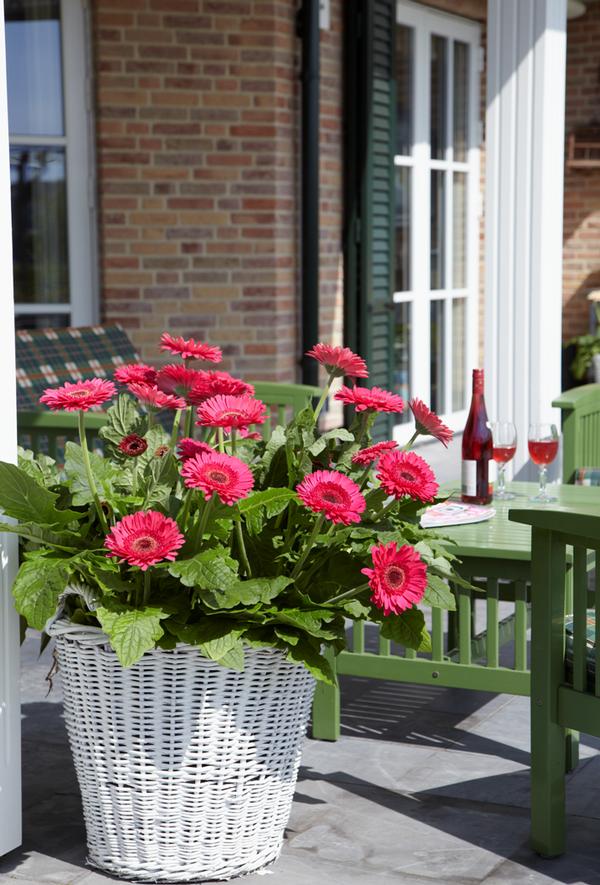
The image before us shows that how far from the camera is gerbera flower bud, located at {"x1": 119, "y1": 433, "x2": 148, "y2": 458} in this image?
2506mm

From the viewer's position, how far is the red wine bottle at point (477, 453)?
338cm

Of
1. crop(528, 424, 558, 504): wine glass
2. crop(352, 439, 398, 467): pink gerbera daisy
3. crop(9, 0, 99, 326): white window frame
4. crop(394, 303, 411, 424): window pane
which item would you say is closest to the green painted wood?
crop(528, 424, 558, 504): wine glass

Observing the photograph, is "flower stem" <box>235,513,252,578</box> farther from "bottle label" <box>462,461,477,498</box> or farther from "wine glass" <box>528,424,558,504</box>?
"wine glass" <box>528,424,558,504</box>

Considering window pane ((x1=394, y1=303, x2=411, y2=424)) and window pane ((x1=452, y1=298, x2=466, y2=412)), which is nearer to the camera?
window pane ((x1=394, y1=303, x2=411, y2=424))

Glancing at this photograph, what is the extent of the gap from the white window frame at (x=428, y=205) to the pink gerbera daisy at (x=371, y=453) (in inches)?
186

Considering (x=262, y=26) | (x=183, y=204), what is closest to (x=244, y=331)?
(x=183, y=204)

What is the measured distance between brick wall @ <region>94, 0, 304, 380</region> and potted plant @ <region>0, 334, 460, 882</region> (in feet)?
10.7

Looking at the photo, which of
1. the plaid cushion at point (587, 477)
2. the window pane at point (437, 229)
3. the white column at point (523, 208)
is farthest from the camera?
the window pane at point (437, 229)

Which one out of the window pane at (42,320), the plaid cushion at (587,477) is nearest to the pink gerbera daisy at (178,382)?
the plaid cushion at (587,477)

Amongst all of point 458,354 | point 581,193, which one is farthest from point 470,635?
point 581,193

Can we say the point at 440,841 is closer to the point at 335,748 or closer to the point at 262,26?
the point at 335,748

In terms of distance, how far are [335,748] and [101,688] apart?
1004 mm

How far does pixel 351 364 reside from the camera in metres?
2.62

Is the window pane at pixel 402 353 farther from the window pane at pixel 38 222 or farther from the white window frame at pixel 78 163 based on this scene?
the window pane at pixel 38 222
